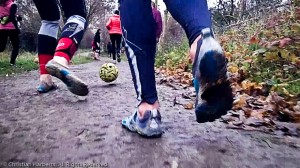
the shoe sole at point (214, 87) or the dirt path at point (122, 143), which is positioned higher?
the shoe sole at point (214, 87)

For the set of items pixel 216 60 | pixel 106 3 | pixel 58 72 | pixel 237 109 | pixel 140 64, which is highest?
pixel 216 60

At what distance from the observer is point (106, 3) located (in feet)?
109

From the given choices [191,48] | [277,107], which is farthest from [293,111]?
[191,48]

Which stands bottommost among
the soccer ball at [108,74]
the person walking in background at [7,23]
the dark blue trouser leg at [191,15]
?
the person walking in background at [7,23]

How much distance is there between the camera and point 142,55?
1.62 metres

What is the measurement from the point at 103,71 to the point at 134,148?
272 cm

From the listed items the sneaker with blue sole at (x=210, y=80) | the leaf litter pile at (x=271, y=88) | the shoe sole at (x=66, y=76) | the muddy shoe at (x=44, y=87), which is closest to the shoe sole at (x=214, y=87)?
the sneaker with blue sole at (x=210, y=80)

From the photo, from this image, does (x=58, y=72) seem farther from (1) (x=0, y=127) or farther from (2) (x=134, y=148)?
(2) (x=134, y=148)

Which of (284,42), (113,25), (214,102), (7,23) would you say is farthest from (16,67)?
(214,102)

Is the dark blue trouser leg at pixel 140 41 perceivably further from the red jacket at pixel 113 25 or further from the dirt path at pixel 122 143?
the red jacket at pixel 113 25

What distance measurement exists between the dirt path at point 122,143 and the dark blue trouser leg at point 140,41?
24 centimetres

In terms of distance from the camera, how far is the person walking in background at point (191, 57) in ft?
4.16

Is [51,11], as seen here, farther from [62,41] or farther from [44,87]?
[44,87]

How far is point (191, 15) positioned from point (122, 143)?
0.64 metres
